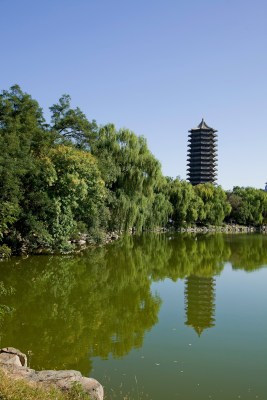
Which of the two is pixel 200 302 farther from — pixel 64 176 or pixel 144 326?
pixel 64 176

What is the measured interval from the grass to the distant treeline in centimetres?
541

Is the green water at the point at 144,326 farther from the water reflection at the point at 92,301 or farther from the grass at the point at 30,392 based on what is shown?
the grass at the point at 30,392

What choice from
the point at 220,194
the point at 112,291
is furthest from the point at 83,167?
the point at 220,194

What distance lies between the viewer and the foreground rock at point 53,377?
462 cm

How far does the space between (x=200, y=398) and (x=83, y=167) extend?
14174 mm

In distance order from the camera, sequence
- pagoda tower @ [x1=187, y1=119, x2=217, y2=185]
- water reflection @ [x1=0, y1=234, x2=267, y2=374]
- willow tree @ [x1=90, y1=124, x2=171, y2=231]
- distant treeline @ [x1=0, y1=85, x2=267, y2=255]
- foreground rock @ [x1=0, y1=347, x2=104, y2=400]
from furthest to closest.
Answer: pagoda tower @ [x1=187, y1=119, x2=217, y2=185], willow tree @ [x1=90, y1=124, x2=171, y2=231], distant treeline @ [x1=0, y1=85, x2=267, y2=255], water reflection @ [x1=0, y1=234, x2=267, y2=374], foreground rock @ [x1=0, y1=347, x2=104, y2=400]

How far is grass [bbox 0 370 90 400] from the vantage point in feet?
13.2

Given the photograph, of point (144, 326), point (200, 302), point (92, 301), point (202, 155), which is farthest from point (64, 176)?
point (202, 155)

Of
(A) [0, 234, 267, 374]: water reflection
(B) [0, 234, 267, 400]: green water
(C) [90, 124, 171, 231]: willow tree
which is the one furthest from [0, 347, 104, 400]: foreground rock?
(C) [90, 124, 171, 231]: willow tree

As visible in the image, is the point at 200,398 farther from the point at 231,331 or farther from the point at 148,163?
the point at 148,163

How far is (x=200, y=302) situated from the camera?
1079 cm

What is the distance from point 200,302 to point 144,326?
271 centimetres

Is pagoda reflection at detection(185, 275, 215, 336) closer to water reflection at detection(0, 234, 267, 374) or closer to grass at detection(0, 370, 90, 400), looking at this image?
water reflection at detection(0, 234, 267, 374)

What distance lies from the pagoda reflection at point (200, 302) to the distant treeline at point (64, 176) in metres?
4.69
